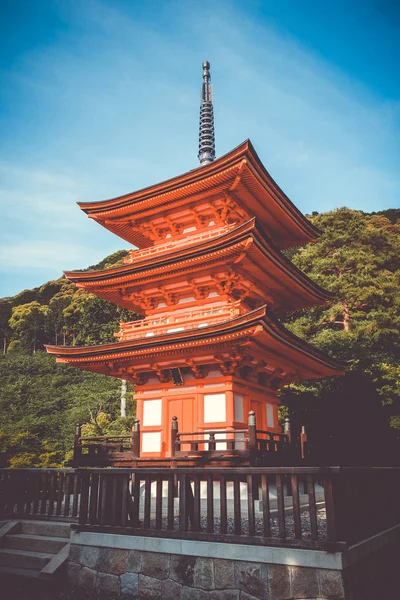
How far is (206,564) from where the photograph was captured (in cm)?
627

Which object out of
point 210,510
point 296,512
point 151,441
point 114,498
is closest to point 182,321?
point 151,441

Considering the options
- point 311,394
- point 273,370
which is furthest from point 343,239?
point 273,370

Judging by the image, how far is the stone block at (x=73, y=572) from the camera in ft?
23.9

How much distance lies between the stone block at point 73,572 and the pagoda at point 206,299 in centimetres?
619

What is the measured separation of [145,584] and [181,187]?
11923 millimetres

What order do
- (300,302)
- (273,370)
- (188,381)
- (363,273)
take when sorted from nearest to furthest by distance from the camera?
1. (188,381)
2. (273,370)
3. (300,302)
4. (363,273)

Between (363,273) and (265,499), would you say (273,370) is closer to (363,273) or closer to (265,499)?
(265,499)

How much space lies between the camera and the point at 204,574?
20.5 feet

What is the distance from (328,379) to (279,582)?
2054cm

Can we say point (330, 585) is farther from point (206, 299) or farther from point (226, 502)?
point (206, 299)

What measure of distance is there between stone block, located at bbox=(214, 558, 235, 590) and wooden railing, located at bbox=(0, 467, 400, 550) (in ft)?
1.08

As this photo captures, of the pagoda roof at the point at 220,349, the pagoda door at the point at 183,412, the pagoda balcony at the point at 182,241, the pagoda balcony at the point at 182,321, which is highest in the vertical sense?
the pagoda balcony at the point at 182,241

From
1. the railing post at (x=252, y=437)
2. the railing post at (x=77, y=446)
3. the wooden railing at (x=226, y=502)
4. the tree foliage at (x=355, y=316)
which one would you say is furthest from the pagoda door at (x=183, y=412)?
the tree foliage at (x=355, y=316)

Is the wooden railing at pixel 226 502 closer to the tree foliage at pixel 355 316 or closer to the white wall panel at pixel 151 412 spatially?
the white wall panel at pixel 151 412
